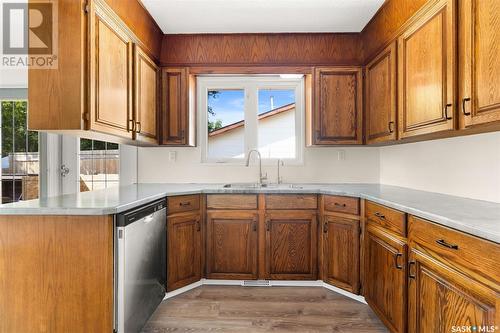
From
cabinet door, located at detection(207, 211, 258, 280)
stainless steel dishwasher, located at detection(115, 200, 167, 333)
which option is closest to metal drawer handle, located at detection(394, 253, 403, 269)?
cabinet door, located at detection(207, 211, 258, 280)

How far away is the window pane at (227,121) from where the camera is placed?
340 cm

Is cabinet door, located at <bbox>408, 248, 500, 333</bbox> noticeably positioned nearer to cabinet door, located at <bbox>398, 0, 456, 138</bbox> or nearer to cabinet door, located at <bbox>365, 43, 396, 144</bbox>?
cabinet door, located at <bbox>398, 0, 456, 138</bbox>

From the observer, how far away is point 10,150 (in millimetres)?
3682

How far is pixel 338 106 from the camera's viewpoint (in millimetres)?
2971

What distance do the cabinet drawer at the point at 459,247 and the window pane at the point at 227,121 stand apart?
2.16 meters

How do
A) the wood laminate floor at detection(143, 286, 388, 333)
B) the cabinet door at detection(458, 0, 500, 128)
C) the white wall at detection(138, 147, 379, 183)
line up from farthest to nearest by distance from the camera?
the white wall at detection(138, 147, 379, 183), the wood laminate floor at detection(143, 286, 388, 333), the cabinet door at detection(458, 0, 500, 128)

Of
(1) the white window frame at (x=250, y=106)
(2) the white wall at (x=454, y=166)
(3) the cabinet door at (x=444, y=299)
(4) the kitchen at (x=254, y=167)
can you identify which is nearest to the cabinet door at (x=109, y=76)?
(4) the kitchen at (x=254, y=167)

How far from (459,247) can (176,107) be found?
102 inches

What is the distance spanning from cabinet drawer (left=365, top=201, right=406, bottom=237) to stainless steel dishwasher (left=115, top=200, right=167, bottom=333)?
5.20 ft

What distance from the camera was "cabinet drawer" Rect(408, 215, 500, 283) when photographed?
1.06 meters

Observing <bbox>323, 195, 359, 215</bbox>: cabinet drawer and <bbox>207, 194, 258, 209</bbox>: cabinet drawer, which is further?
<bbox>207, 194, 258, 209</bbox>: cabinet drawer

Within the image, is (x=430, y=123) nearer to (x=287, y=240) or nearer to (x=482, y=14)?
(x=482, y=14)

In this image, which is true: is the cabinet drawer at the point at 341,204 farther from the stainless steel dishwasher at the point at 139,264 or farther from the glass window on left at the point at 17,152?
the glass window on left at the point at 17,152

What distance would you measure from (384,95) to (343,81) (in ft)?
1.80
